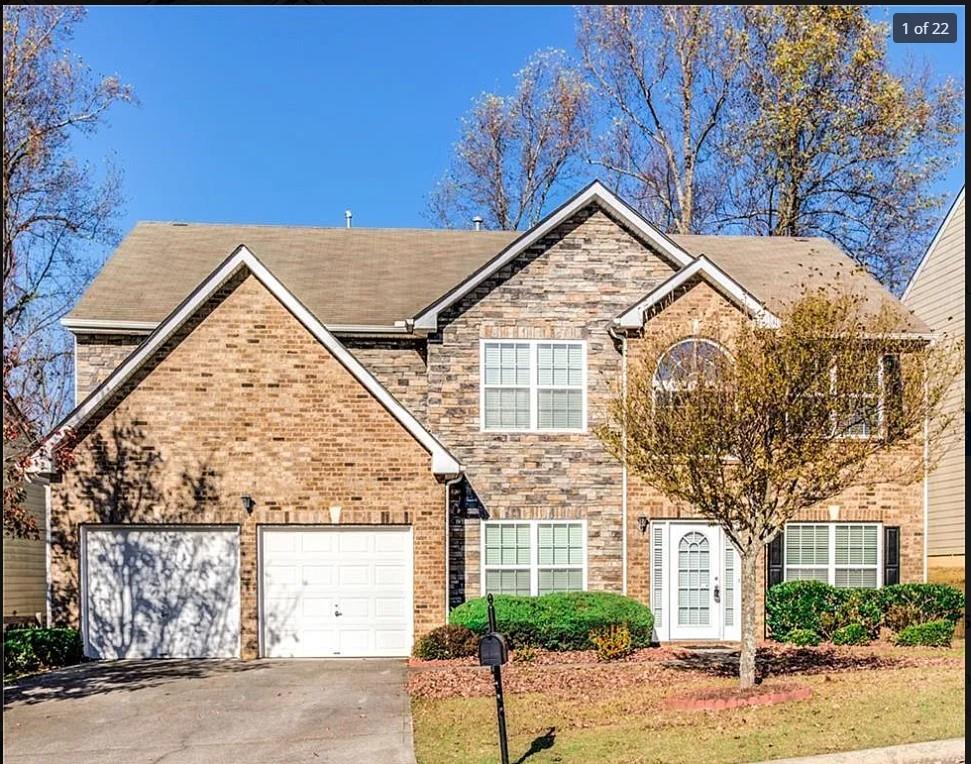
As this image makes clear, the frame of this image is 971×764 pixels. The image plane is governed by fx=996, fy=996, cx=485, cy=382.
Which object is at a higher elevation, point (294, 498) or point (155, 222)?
point (155, 222)

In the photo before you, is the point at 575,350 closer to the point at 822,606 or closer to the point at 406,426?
the point at 406,426

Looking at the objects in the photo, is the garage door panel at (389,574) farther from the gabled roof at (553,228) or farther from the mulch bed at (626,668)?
the gabled roof at (553,228)

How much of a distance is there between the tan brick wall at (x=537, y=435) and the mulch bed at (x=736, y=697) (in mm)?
5628

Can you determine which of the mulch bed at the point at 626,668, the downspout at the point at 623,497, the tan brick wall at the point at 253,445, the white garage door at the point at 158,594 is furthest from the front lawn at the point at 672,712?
the white garage door at the point at 158,594

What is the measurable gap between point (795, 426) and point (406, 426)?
6506mm

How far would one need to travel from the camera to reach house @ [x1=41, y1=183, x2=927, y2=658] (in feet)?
50.5

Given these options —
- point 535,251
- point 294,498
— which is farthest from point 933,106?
point 294,498

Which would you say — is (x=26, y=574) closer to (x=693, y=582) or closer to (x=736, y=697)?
(x=693, y=582)

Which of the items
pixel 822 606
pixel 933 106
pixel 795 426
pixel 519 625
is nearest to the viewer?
pixel 795 426

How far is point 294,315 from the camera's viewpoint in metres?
15.6

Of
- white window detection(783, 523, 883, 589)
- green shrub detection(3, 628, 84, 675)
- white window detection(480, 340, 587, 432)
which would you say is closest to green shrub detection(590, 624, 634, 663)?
white window detection(480, 340, 587, 432)

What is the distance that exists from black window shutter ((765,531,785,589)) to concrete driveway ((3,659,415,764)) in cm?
649

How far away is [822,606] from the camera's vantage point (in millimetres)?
16297

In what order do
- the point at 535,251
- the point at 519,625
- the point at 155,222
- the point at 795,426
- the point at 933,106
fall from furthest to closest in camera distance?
the point at 933,106, the point at 155,222, the point at 535,251, the point at 519,625, the point at 795,426
